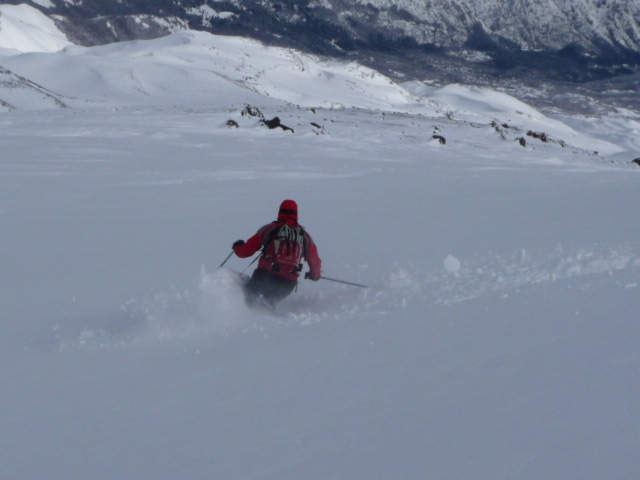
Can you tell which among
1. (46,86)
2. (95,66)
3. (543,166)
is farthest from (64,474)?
(95,66)

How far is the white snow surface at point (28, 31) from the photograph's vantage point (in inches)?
3504

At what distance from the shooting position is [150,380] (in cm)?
367

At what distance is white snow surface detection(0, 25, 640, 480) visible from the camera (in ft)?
8.95

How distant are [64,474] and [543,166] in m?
15.2

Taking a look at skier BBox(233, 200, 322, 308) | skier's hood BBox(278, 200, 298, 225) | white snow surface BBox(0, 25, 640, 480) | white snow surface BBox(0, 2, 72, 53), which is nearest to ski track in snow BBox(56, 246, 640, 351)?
white snow surface BBox(0, 25, 640, 480)

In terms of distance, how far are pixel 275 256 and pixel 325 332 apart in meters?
1.38

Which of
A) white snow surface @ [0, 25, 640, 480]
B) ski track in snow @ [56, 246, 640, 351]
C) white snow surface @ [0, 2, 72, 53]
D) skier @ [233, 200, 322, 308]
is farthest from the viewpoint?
white snow surface @ [0, 2, 72, 53]

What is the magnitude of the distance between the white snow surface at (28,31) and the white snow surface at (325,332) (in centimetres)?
7876

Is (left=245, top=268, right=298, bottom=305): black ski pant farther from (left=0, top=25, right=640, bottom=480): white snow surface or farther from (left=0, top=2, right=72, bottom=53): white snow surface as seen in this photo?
(left=0, top=2, right=72, bottom=53): white snow surface

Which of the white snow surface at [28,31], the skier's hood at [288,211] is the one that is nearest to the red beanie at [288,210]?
the skier's hood at [288,211]

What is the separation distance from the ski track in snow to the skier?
0.50 feet

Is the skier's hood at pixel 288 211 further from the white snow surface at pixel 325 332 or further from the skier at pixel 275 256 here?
the white snow surface at pixel 325 332

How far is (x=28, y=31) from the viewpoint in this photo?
315 feet

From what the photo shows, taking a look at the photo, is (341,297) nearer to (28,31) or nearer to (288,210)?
(288,210)
